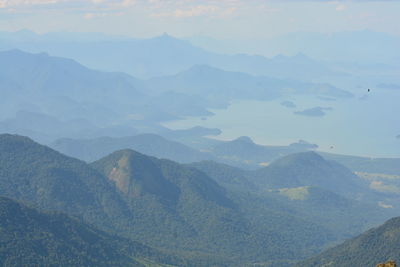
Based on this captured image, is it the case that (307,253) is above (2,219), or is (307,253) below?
below

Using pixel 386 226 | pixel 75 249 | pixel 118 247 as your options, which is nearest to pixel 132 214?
pixel 118 247

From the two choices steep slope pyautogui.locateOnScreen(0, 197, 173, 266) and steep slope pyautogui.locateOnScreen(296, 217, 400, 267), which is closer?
steep slope pyautogui.locateOnScreen(0, 197, 173, 266)

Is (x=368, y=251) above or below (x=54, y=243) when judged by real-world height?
below

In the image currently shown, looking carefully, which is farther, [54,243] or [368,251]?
[368,251]

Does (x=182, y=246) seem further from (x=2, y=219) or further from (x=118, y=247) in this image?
(x=2, y=219)

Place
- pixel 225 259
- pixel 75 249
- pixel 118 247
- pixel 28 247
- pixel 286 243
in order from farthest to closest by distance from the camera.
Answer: pixel 286 243 < pixel 225 259 < pixel 118 247 < pixel 75 249 < pixel 28 247

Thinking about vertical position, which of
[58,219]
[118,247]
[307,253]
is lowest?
[307,253]
